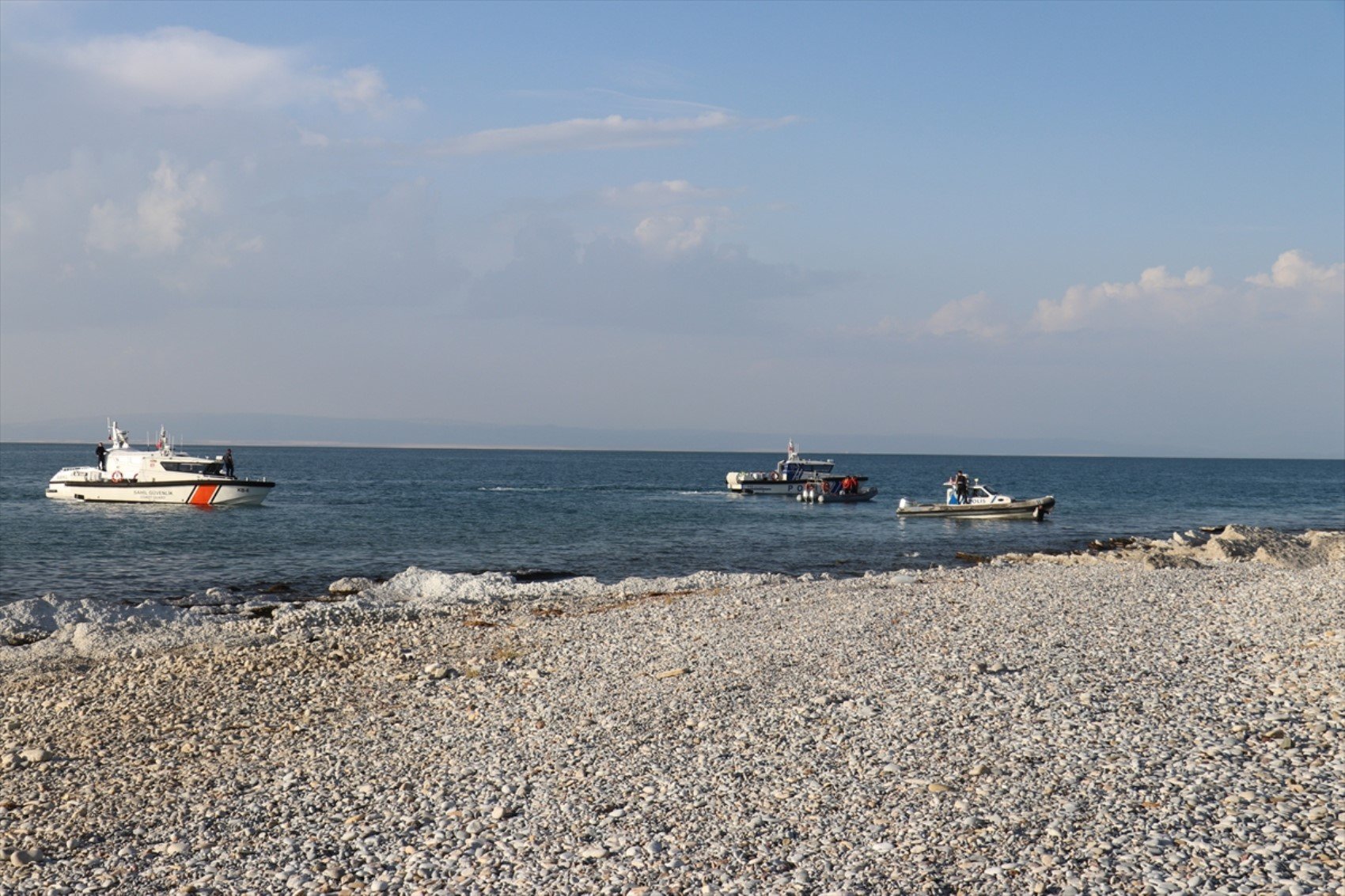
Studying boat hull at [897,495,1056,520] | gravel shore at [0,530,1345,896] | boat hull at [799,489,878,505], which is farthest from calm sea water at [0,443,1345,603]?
gravel shore at [0,530,1345,896]

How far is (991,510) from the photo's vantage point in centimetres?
5219

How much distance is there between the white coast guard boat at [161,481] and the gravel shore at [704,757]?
40.1 meters

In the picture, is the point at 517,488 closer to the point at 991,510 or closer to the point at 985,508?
the point at 985,508

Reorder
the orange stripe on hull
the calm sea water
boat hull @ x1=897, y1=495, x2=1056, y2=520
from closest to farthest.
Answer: the calm sea water, boat hull @ x1=897, y1=495, x2=1056, y2=520, the orange stripe on hull

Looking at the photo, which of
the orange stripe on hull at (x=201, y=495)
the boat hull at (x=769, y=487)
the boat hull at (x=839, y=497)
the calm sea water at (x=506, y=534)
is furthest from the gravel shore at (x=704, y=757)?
the boat hull at (x=769, y=487)

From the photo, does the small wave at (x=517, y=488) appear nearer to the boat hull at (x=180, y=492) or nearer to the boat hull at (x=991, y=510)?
the boat hull at (x=180, y=492)

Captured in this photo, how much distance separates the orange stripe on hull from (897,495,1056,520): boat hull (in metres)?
37.2

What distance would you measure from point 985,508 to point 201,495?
4170cm

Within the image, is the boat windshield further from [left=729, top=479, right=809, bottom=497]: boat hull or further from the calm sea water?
[left=729, top=479, right=809, bottom=497]: boat hull

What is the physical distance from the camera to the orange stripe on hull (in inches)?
2179

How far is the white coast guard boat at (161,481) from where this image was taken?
55.5 metres

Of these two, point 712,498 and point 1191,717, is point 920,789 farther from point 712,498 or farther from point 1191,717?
point 712,498

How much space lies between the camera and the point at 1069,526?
170ft

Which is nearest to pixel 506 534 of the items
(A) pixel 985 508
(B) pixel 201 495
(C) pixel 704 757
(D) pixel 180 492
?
(B) pixel 201 495
